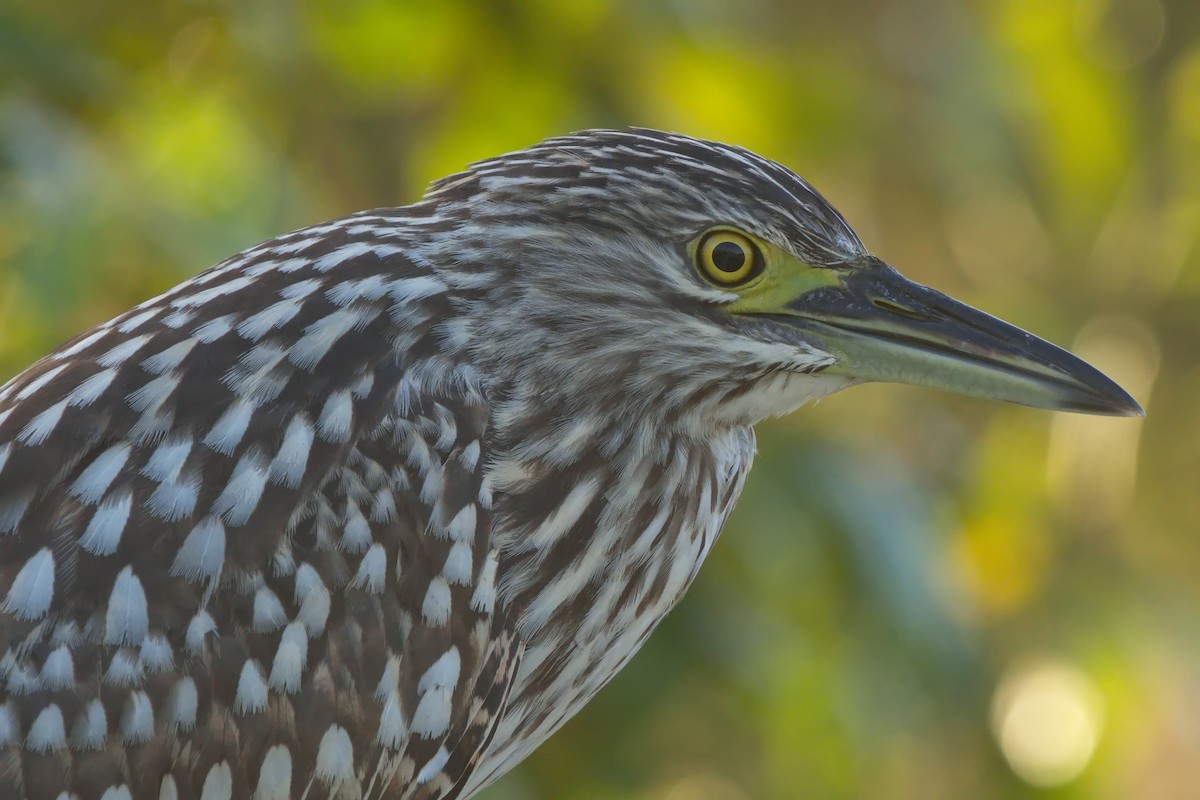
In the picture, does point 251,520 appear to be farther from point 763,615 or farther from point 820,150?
point 820,150

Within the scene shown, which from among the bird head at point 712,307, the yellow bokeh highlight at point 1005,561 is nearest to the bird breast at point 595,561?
the bird head at point 712,307

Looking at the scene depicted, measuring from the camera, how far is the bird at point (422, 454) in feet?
8.93

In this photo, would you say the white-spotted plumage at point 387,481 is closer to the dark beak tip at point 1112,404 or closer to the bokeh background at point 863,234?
the dark beak tip at point 1112,404

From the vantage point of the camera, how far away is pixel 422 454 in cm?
287

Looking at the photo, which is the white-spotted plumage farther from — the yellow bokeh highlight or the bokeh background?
the yellow bokeh highlight

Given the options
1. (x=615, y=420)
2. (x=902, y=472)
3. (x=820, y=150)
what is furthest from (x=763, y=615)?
(x=615, y=420)

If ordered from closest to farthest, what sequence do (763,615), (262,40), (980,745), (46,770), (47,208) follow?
(46,770) → (47,208) → (262,40) → (763,615) → (980,745)

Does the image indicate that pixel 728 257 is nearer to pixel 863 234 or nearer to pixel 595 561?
pixel 595 561

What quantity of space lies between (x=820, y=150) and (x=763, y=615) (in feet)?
8.64

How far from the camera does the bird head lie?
3.02 meters

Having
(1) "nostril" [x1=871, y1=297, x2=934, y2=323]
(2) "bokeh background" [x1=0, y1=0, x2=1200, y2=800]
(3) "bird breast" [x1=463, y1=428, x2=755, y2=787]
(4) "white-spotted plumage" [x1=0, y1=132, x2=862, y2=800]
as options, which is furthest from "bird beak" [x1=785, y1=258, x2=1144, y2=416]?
(2) "bokeh background" [x1=0, y1=0, x2=1200, y2=800]

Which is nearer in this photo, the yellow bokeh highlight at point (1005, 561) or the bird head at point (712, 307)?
the bird head at point (712, 307)

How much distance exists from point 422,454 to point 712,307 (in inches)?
26.2

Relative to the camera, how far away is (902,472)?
8289mm
